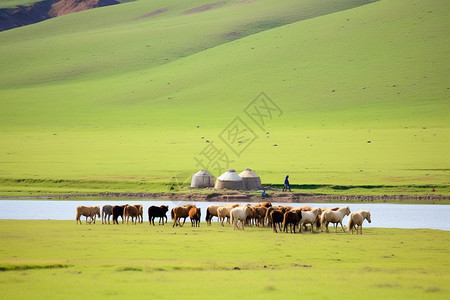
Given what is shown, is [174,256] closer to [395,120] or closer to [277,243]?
[277,243]

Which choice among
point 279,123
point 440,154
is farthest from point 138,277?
point 279,123

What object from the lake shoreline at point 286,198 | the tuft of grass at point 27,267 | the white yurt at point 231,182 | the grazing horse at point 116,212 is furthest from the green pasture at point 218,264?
the white yurt at point 231,182

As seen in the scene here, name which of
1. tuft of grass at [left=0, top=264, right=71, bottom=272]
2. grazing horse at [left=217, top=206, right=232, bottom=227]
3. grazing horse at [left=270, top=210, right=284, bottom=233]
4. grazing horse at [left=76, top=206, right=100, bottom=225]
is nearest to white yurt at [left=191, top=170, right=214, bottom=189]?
grazing horse at [left=217, top=206, right=232, bottom=227]

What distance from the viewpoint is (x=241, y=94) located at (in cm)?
8531

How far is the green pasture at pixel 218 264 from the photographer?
13883mm

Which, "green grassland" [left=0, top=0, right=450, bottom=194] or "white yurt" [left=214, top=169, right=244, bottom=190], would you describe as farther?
"green grassland" [left=0, top=0, right=450, bottom=194]

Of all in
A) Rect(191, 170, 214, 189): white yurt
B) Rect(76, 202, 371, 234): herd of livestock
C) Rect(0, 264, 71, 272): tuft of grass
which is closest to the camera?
Rect(0, 264, 71, 272): tuft of grass

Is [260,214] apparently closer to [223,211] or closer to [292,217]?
[223,211]

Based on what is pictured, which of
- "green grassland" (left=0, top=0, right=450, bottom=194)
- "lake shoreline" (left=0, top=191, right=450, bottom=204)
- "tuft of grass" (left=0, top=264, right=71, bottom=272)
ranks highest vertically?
"green grassland" (left=0, top=0, right=450, bottom=194)

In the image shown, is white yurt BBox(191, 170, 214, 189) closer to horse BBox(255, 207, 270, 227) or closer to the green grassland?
the green grassland

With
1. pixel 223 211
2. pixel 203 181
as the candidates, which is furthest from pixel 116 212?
pixel 203 181

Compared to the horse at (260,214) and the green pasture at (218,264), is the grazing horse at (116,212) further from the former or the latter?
the horse at (260,214)

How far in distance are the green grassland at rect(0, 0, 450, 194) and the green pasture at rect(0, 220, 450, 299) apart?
2075 centimetres

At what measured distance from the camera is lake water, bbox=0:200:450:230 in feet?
97.0
